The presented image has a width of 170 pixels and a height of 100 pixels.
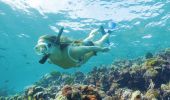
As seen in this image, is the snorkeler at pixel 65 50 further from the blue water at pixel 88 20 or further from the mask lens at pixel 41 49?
the blue water at pixel 88 20

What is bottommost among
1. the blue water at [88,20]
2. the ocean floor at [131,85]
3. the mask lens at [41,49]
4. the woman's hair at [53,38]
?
the ocean floor at [131,85]

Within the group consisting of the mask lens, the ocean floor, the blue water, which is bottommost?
the ocean floor

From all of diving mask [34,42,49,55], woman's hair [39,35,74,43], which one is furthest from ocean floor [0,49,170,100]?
diving mask [34,42,49,55]

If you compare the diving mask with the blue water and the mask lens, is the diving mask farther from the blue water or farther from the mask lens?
the blue water

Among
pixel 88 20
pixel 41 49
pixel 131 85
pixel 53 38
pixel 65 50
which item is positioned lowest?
pixel 131 85

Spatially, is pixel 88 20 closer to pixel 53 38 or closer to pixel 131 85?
pixel 131 85

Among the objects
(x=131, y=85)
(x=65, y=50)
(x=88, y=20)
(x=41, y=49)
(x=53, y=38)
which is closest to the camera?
(x=41, y=49)

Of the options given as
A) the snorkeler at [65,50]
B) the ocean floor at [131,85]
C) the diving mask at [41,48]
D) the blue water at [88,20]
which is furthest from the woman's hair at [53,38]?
the blue water at [88,20]

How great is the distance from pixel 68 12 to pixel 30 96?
16.6 metres

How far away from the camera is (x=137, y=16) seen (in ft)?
89.2

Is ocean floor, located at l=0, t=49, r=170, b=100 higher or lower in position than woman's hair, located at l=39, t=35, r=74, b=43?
lower

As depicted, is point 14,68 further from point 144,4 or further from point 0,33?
point 144,4

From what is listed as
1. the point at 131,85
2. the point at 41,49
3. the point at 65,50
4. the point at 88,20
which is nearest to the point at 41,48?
the point at 41,49

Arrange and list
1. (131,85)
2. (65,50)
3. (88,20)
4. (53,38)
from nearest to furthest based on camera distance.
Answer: (53,38) → (65,50) → (131,85) → (88,20)
